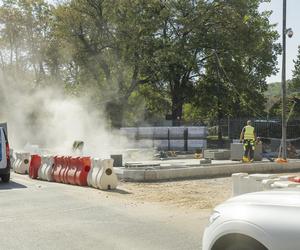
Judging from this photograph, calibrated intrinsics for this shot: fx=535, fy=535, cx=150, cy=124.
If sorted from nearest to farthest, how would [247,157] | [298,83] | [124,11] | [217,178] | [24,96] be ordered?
[217,178] → [247,157] → [124,11] → [24,96] → [298,83]

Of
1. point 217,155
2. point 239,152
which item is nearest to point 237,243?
point 239,152

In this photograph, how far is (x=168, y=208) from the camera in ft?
35.3

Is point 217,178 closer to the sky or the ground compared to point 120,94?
closer to the ground

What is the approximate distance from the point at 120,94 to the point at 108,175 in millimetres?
30627

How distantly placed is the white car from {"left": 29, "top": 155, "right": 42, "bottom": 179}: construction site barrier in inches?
522

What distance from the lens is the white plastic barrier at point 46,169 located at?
16297mm

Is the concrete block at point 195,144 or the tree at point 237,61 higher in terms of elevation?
the tree at point 237,61

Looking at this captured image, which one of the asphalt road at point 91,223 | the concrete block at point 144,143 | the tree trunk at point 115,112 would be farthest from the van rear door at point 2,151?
the tree trunk at point 115,112

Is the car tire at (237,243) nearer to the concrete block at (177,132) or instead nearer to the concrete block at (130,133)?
the concrete block at (177,132)

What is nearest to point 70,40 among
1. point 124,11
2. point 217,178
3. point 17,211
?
point 124,11

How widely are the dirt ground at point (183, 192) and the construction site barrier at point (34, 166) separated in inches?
140

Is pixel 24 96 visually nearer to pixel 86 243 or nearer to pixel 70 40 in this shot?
pixel 70 40

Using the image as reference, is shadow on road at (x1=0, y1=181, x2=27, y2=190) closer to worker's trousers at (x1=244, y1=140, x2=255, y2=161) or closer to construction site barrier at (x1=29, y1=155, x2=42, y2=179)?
construction site barrier at (x1=29, y1=155, x2=42, y2=179)

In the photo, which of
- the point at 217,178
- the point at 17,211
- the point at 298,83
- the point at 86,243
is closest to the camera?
the point at 86,243
